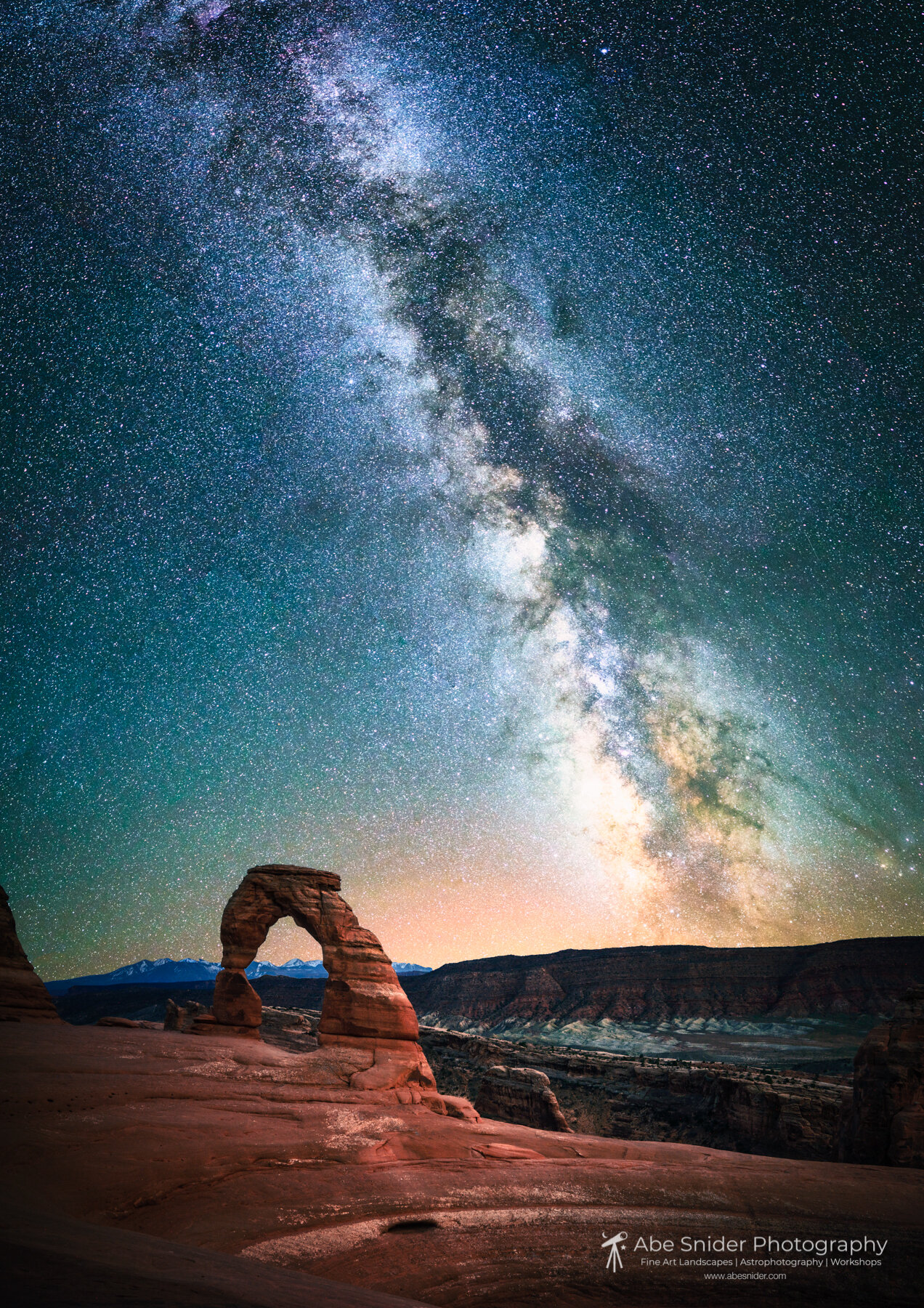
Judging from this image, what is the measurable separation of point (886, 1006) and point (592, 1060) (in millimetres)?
60538

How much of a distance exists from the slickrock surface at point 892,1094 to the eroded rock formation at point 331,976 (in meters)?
13.6

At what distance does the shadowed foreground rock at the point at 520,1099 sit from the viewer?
2986 cm

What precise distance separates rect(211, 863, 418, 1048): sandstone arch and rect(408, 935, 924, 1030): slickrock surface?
3294 inches

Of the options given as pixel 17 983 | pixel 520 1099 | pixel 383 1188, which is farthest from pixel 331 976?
pixel 520 1099

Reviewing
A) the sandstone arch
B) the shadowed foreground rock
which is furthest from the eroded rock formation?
the shadowed foreground rock

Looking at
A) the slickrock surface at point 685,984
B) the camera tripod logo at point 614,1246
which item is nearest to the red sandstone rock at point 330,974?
the camera tripod logo at point 614,1246

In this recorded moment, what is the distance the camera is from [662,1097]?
40.9 metres

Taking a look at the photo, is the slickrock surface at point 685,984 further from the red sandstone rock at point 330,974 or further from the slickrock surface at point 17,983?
the slickrock surface at point 17,983

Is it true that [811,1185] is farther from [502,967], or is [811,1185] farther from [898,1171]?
[502,967]

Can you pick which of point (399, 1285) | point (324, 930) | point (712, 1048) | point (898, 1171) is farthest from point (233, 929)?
point (712, 1048)

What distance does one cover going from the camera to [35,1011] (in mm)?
20781

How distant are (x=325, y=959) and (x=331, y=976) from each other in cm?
58

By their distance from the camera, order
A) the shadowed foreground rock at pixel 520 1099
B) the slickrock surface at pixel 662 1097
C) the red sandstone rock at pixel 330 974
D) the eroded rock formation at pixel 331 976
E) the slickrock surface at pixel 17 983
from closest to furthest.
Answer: the slickrock surface at pixel 17 983 < the eroded rock formation at pixel 331 976 < the red sandstone rock at pixel 330 974 < the shadowed foreground rock at pixel 520 1099 < the slickrock surface at pixel 662 1097

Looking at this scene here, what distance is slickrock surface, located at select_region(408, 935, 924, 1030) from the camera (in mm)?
91312
